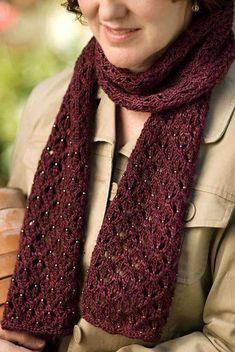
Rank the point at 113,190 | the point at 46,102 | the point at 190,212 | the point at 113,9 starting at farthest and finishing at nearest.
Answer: the point at 46,102
the point at 113,190
the point at 190,212
the point at 113,9

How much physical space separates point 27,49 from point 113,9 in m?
2.08

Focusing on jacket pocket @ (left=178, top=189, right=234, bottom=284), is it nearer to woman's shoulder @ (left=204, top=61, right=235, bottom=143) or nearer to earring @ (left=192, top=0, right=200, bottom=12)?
woman's shoulder @ (left=204, top=61, right=235, bottom=143)

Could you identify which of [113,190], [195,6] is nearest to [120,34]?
[195,6]

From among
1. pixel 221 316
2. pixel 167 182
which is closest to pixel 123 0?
pixel 167 182

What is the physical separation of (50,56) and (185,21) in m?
1.94

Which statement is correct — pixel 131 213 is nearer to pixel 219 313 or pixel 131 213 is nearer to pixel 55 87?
pixel 219 313

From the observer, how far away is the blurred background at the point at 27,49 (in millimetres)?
3740

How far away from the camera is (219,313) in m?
2.04

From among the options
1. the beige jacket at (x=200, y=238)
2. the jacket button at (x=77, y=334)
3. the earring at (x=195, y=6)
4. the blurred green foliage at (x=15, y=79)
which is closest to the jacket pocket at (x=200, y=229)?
the beige jacket at (x=200, y=238)

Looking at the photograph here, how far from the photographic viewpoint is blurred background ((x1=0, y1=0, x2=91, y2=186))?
3740 millimetres

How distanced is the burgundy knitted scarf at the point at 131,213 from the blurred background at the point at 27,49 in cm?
Result: 159

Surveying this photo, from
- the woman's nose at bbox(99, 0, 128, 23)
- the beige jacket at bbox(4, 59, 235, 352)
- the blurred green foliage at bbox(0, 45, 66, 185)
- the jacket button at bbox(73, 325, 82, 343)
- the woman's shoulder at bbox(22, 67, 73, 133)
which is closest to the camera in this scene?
the woman's nose at bbox(99, 0, 128, 23)

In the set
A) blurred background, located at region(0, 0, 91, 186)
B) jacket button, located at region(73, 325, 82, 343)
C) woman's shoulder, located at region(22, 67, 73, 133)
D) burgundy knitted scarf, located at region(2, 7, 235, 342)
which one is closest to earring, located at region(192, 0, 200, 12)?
burgundy knitted scarf, located at region(2, 7, 235, 342)

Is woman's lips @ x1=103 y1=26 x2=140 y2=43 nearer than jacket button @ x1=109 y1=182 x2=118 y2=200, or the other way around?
woman's lips @ x1=103 y1=26 x2=140 y2=43
